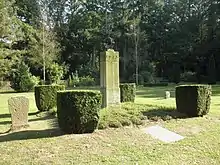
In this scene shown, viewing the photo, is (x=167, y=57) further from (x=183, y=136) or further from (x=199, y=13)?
(x=183, y=136)

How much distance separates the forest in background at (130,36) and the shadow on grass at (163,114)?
27238 millimetres

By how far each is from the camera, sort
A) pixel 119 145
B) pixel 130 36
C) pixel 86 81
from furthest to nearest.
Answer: pixel 130 36 → pixel 86 81 → pixel 119 145

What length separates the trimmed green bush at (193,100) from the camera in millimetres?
10227

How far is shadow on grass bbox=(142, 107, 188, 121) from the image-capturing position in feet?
31.5

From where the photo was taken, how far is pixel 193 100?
10195 mm

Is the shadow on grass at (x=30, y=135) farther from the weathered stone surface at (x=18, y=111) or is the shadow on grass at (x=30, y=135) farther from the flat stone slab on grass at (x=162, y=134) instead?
the flat stone slab on grass at (x=162, y=134)

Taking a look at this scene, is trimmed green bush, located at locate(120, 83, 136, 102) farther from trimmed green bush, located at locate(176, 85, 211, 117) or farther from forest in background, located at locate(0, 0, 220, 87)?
forest in background, located at locate(0, 0, 220, 87)

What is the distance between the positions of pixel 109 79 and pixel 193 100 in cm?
291

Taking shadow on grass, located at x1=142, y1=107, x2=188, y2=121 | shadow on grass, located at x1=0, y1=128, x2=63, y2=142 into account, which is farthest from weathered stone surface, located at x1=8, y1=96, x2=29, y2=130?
shadow on grass, located at x1=142, y1=107, x2=188, y2=121

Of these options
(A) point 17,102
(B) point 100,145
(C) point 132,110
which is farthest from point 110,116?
(A) point 17,102

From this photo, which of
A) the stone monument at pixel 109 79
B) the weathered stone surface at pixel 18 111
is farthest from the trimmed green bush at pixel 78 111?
the stone monument at pixel 109 79

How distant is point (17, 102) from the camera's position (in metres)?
9.52

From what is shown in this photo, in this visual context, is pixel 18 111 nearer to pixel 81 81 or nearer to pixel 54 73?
pixel 54 73

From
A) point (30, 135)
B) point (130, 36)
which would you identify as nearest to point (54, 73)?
point (130, 36)
